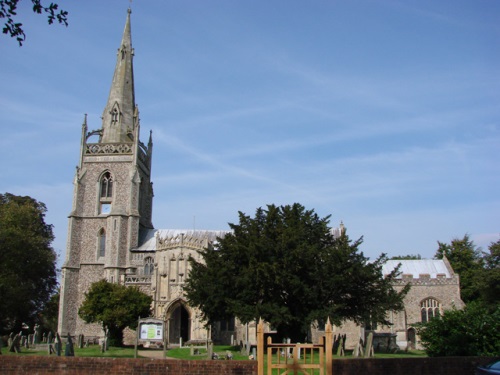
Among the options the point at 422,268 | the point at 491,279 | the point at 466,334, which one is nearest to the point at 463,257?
the point at 422,268

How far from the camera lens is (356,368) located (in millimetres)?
15281

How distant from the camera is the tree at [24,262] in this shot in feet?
145

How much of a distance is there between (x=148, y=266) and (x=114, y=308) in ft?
28.3

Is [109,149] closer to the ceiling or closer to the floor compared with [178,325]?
closer to the ceiling

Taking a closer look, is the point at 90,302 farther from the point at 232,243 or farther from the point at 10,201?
the point at 10,201

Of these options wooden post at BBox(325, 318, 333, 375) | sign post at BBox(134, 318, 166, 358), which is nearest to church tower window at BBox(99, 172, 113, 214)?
sign post at BBox(134, 318, 166, 358)

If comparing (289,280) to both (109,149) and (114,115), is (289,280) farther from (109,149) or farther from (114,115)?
(114,115)

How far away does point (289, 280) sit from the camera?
2945 cm

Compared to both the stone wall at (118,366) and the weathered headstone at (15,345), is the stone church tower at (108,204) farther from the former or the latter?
the stone wall at (118,366)

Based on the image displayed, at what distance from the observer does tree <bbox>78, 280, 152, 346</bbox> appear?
127 feet

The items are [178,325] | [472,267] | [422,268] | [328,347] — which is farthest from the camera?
[472,267]

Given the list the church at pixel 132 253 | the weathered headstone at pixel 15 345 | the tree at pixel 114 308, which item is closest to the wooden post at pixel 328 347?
the weathered headstone at pixel 15 345

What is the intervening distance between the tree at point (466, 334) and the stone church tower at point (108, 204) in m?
31.0

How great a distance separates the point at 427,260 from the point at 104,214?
31105 millimetres
